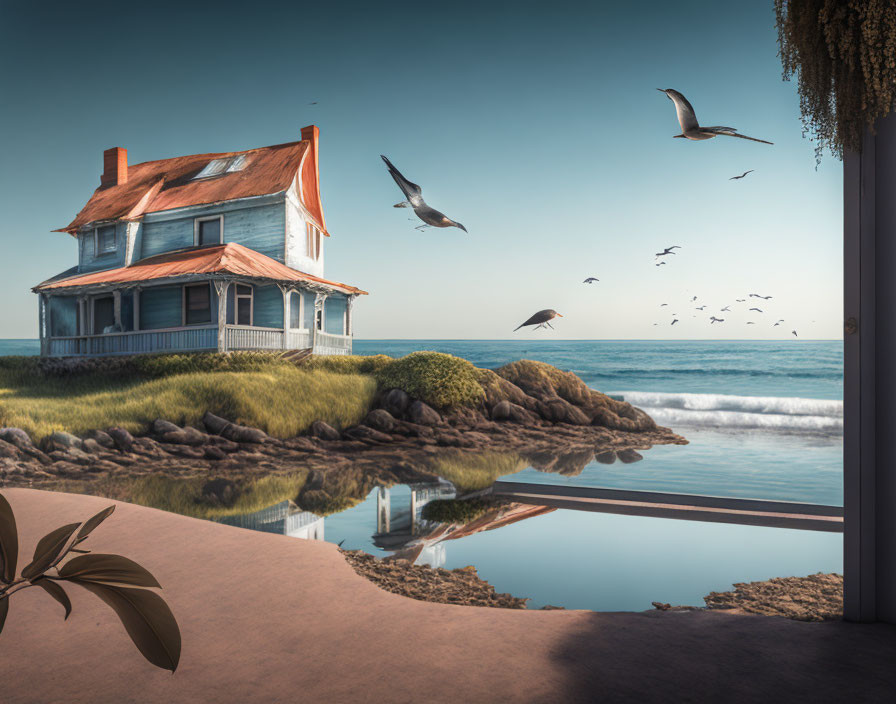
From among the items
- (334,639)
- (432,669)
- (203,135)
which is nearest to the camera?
(432,669)

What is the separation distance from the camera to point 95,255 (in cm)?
511

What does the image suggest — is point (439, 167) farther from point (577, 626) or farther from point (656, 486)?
point (577, 626)

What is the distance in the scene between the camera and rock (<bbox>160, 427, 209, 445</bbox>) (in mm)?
4711

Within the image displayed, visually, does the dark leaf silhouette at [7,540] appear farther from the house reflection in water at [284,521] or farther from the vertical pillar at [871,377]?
the house reflection in water at [284,521]

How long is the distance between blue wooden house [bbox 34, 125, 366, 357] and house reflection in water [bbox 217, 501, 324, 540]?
142 cm

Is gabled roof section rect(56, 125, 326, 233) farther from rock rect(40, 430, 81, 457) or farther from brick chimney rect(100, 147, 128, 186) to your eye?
rock rect(40, 430, 81, 457)

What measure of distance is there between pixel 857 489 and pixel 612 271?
2.98m

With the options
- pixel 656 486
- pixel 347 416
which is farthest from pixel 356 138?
pixel 656 486

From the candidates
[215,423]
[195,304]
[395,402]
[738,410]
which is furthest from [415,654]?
[738,410]

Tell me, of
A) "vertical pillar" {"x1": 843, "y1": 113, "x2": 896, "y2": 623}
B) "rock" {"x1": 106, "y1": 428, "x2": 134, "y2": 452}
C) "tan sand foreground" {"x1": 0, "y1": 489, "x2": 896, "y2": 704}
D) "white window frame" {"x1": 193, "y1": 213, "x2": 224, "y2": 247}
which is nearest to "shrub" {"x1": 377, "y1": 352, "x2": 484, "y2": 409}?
"white window frame" {"x1": 193, "y1": 213, "x2": 224, "y2": 247}

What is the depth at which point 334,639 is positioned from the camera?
1839 mm

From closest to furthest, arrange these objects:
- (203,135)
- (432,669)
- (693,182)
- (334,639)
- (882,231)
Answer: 1. (432,669)
2. (882,231)
3. (334,639)
4. (693,182)
5. (203,135)

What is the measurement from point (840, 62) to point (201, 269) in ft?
14.5

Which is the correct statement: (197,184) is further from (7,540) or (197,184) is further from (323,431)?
(7,540)
